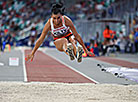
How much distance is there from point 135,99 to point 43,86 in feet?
9.62

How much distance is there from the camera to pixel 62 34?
9.68 metres

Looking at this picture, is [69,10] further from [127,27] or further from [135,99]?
[135,99]

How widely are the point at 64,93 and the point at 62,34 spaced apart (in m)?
1.84

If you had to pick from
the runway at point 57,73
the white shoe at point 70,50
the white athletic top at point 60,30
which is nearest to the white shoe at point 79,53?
the white shoe at point 70,50

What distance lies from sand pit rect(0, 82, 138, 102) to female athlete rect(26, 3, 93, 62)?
811 millimetres

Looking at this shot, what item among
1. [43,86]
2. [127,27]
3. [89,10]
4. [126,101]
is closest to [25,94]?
[43,86]

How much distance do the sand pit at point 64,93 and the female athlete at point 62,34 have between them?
0.81m

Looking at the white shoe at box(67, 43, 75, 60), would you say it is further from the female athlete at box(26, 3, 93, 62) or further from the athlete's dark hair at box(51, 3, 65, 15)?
the athlete's dark hair at box(51, 3, 65, 15)

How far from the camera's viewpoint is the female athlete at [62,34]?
9.21 metres

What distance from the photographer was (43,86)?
979cm

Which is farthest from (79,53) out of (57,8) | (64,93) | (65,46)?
(64,93)

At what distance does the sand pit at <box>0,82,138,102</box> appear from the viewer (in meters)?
7.58

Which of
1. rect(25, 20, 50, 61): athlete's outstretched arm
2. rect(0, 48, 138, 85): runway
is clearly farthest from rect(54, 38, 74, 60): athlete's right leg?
rect(0, 48, 138, 85): runway

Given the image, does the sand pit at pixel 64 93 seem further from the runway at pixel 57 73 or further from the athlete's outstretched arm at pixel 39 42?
the runway at pixel 57 73
